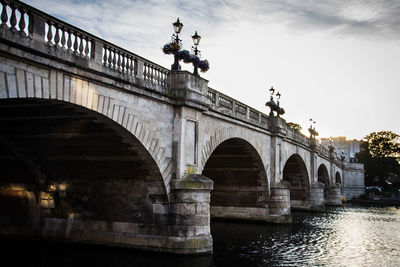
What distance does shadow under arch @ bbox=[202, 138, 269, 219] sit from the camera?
88.6 feet

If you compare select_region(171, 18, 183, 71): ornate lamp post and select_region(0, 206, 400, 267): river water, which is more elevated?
select_region(171, 18, 183, 71): ornate lamp post

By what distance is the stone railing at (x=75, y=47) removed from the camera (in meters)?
9.33

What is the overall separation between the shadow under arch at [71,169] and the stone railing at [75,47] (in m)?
1.55

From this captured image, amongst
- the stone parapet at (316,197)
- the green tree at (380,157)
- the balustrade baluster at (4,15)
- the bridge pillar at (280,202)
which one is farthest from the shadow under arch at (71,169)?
the green tree at (380,157)

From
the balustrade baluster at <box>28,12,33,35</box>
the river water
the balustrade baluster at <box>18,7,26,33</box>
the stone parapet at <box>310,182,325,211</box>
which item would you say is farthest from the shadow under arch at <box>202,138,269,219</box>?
the balustrade baluster at <box>18,7,26,33</box>

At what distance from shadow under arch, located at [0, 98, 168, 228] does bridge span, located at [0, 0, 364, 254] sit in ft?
0.15

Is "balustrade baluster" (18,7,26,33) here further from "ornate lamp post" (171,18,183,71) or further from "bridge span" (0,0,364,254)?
"ornate lamp post" (171,18,183,71)

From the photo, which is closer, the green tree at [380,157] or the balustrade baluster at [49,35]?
the balustrade baluster at [49,35]

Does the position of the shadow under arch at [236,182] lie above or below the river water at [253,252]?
above

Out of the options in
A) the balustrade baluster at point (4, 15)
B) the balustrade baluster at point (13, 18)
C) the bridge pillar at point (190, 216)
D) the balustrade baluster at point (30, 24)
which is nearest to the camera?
the balustrade baluster at point (4, 15)

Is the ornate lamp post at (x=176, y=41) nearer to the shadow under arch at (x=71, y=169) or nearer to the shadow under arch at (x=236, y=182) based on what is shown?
the shadow under arch at (x=71, y=169)

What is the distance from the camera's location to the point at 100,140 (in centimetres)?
1506

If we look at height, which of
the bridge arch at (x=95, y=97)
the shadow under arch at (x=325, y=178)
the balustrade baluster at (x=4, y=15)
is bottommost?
the shadow under arch at (x=325, y=178)

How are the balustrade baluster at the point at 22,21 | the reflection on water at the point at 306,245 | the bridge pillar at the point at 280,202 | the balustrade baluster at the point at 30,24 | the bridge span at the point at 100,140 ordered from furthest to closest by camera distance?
the bridge pillar at the point at 280,202
the reflection on water at the point at 306,245
the bridge span at the point at 100,140
the balustrade baluster at the point at 30,24
the balustrade baluster at the point at 22,21
